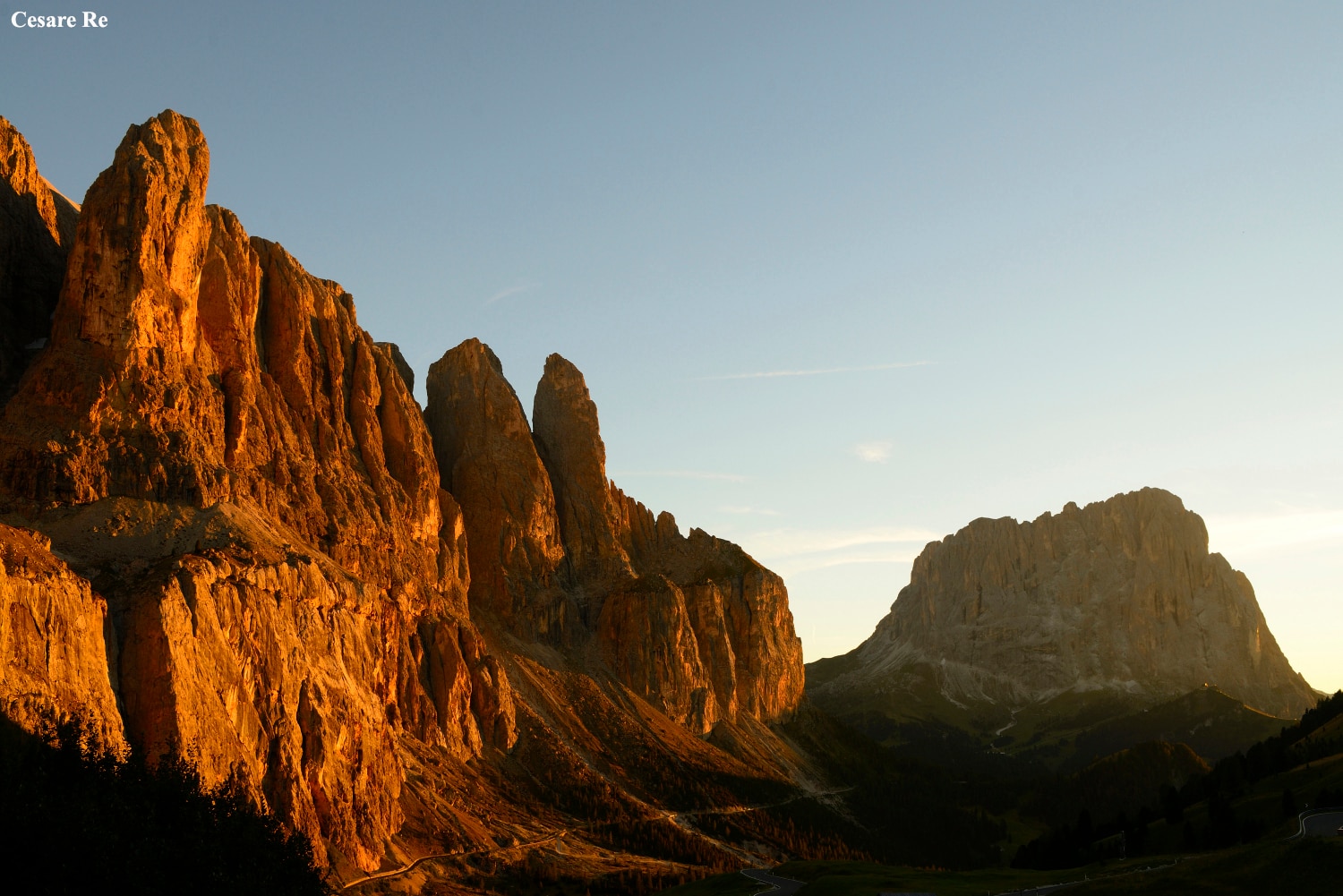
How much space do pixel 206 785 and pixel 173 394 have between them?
50.0 metres

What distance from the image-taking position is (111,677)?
3612 inches

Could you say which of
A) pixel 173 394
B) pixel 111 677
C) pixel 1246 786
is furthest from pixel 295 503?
pixel 1246 786

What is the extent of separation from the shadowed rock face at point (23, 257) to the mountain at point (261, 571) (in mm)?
383

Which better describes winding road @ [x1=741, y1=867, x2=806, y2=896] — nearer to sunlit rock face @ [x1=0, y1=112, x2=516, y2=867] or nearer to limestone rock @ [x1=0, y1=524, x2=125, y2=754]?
sunlit rock face @ [x1=0, y1=112, x2=516, y2=867]

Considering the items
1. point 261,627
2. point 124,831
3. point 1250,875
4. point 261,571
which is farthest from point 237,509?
point 1250,875

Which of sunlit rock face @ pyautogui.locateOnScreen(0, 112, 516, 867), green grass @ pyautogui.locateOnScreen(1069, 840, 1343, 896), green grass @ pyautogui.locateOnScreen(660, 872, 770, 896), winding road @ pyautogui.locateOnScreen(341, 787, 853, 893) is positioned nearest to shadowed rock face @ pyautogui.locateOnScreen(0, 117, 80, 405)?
sunlit rock face @ pyautogui.locateOnScreen(0, 112, 516, 867)

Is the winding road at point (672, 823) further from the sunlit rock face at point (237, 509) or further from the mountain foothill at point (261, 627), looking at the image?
the sunlit rock face at point (237, 509)

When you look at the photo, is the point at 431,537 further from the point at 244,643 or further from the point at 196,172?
the point at 244,643

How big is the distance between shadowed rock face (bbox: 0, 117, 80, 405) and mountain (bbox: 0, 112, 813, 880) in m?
0.38

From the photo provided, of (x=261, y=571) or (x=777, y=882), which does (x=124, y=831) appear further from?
(x=777, y=882)

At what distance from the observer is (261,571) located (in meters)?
112

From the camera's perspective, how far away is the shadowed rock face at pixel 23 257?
12938cm

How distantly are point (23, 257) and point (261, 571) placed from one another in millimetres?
49296

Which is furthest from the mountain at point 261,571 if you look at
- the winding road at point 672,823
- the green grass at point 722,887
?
the green grass at point 722,887
